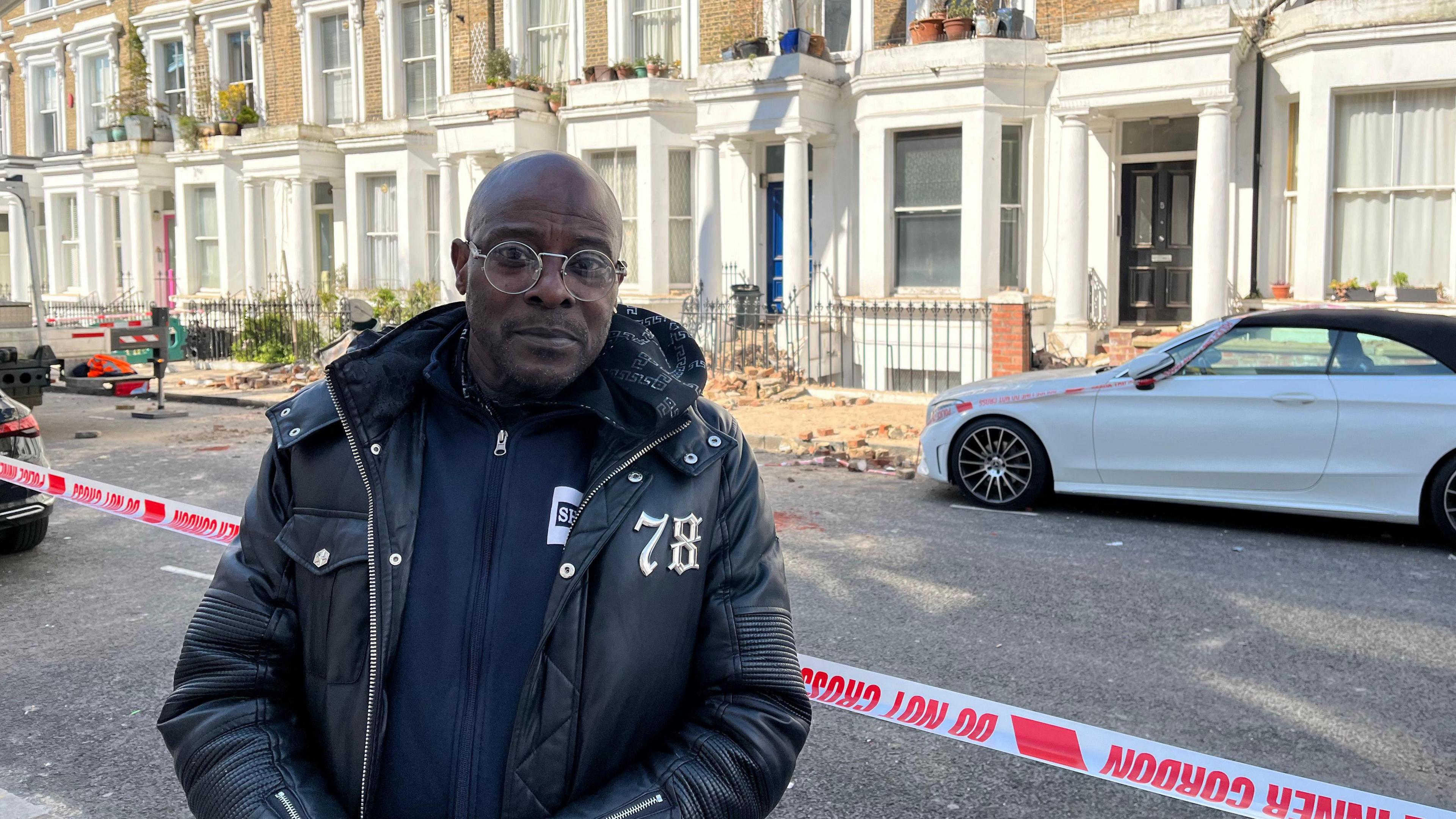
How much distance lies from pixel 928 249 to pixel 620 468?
15779 millimetres

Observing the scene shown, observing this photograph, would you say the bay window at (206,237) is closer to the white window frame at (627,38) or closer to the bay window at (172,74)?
the bay window at (172,74)

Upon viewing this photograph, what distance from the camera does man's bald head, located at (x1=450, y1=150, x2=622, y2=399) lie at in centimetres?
210

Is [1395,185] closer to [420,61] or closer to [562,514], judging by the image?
[562,514]

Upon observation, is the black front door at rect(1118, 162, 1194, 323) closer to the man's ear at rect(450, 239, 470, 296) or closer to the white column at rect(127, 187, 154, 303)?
the man's ear at rect(450, 239, 470, 296)

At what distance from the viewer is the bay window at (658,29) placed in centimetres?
1967

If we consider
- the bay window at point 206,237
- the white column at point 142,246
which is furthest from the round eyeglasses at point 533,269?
the white column at point 142,246

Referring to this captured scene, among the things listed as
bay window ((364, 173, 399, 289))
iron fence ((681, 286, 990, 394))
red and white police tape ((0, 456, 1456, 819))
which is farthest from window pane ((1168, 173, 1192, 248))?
red and white police tape ((0, 456, 1456, 819))

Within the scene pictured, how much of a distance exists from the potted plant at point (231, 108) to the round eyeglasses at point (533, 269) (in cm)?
2596

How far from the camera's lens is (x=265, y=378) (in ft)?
64.5

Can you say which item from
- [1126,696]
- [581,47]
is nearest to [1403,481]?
[1126,696]

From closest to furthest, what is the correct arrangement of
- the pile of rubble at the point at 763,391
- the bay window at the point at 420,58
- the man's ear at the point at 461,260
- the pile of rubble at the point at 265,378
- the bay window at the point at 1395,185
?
the man's ear at the point at 461,260, the bay window at the point at 1395,185, the pile of rubble at the point at 763,391, the pile of rubble at the point at 265,378, the bay window at the point at 420,58

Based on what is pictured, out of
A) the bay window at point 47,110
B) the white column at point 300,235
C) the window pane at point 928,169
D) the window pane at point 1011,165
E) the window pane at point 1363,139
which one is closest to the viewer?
the window pane at point 1363,139

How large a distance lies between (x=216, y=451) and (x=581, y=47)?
10950 millimetres

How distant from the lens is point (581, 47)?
20531mm
